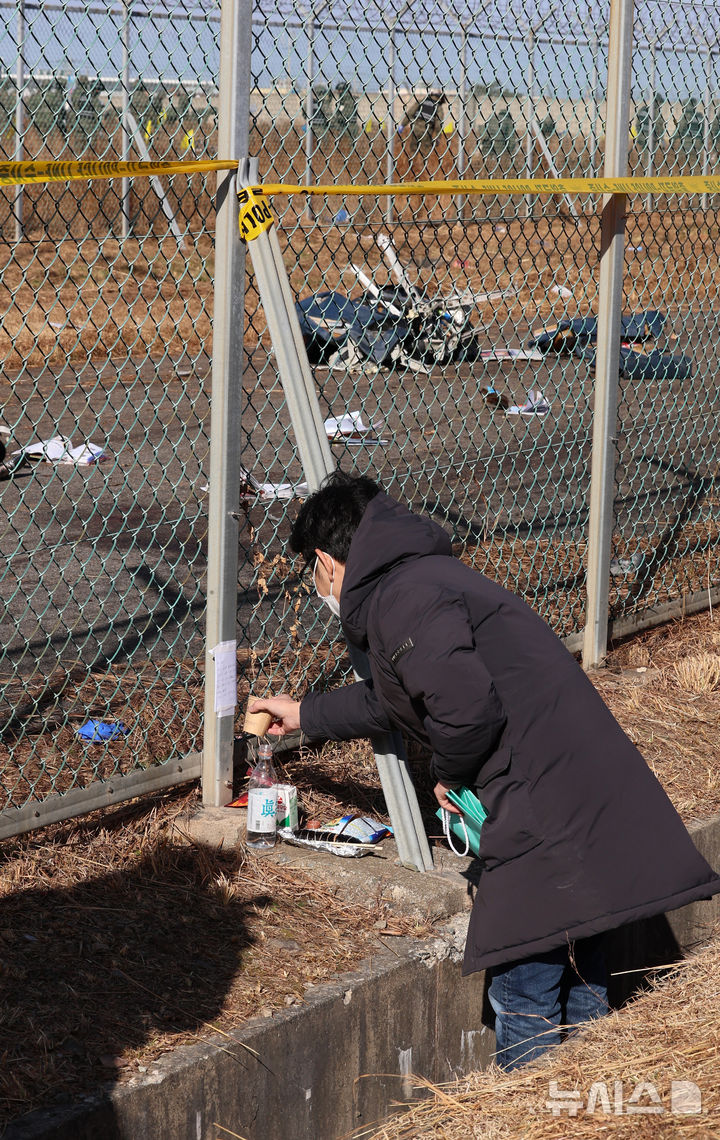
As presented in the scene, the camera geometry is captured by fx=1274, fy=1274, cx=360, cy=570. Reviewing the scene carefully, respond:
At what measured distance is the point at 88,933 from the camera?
11.1ft

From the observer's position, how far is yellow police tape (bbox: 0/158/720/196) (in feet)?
10.3

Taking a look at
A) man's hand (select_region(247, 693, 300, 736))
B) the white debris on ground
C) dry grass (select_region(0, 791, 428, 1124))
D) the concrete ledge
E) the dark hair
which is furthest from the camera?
man's hand (select_region(247, 693, 300, 736))

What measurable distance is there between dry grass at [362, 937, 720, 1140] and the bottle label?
108 centimetres

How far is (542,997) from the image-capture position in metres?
3.25

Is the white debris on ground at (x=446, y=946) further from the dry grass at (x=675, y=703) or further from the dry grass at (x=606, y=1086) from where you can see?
the dry grass at (x=675, y=703)

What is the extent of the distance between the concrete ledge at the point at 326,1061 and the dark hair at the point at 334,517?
3.61 feet

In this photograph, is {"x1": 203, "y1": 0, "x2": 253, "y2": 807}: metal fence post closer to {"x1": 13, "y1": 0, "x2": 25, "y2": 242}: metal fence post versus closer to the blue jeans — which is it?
{"x1": 13, "y1": 0, "x2": 25, "y2": 242}: metal fence post

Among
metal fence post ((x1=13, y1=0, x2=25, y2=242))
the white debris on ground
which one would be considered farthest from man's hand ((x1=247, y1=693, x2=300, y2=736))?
metal fence post ((x1=13, y1=0, x2=25, y2=242))

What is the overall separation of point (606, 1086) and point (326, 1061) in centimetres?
92

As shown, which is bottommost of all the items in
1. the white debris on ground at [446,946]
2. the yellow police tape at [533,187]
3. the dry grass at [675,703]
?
the dry grass at [675,703]

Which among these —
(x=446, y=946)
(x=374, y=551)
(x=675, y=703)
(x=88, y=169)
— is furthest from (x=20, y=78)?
(x=675, y=703)

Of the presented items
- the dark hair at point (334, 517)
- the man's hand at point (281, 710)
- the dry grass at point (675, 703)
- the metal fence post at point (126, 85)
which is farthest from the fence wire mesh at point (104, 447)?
the dry grass at point (675, 703)

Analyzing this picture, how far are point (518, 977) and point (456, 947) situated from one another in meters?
0.36

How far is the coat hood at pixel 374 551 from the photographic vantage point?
120 inches
